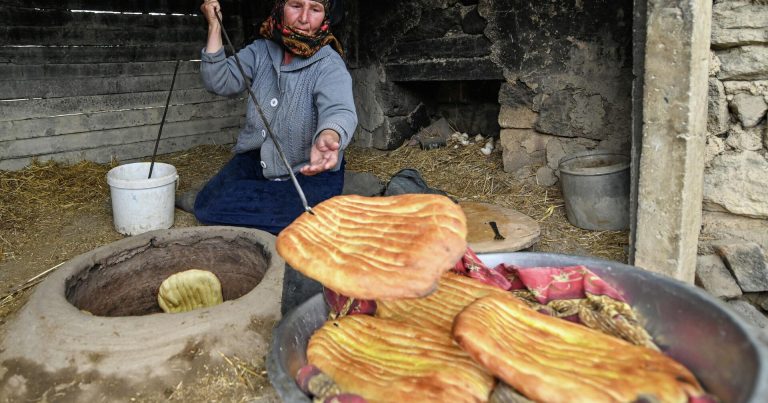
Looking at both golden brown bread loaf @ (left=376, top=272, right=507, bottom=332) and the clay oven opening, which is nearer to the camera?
golden brown bread loaf @ (left=376, top=272, right=507, bottom=332)

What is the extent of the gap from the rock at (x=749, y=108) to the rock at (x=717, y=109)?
5 cm

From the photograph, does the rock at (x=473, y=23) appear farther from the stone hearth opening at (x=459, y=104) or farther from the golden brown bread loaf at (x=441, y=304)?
the golden brown bread loaf at (x=441, y=304)

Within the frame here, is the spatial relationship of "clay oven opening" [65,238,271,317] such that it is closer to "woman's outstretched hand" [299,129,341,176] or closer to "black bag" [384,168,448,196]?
"woman's outstretched hand" [299,129,341,176]

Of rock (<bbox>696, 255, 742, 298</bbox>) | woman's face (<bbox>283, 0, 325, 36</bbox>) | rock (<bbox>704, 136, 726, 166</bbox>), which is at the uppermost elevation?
woman's face (<bbox>283, 0, 325, 36</bbox>)

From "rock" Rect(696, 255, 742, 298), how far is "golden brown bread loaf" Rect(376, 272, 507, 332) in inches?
81.7

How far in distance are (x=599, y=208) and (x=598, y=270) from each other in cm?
225

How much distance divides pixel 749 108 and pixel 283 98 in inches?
91.2

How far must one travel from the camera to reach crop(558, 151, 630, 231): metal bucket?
3.39m

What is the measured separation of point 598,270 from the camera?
1.36 m

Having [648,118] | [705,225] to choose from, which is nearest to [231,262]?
[648,118]

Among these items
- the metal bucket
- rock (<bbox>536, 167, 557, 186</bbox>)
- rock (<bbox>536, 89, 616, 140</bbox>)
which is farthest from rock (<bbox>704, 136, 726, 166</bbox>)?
rock (<bbox>536, 167, 557, 186</bbox>)

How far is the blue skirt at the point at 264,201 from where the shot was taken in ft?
9.57

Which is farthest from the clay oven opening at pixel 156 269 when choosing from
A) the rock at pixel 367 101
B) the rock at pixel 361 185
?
the rock at pixel 367 101

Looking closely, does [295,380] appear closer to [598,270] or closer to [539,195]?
[598,270]
